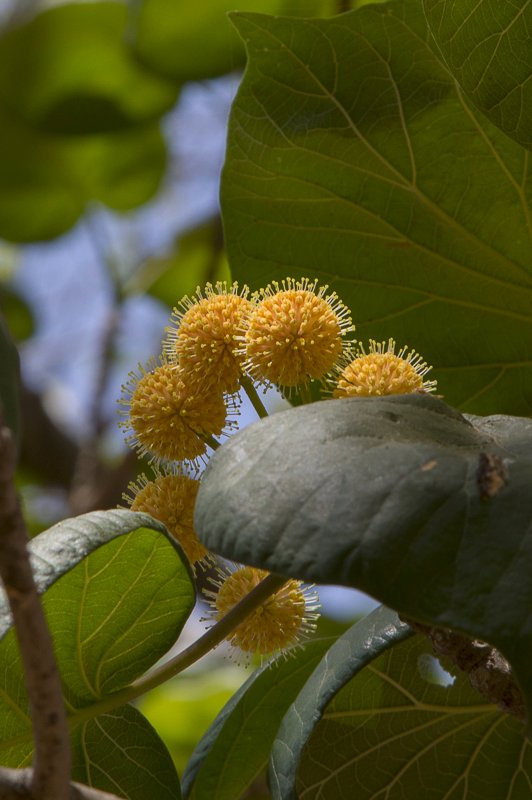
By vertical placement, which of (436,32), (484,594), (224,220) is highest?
(436,32)

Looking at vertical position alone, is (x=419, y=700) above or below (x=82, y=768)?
below

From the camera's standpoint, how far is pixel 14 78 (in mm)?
2631

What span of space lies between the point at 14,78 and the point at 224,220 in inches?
60.4

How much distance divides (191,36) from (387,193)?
1.27 meters

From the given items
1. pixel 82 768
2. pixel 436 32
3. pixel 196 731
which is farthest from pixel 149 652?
pixel 196 731

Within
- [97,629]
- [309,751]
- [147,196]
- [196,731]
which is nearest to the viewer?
[97,629]

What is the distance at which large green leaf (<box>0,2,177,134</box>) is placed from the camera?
8.44ft

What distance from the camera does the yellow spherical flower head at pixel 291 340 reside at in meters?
0.98

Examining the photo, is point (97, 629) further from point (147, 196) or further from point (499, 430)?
point (147, 196)

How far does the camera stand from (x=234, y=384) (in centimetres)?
104

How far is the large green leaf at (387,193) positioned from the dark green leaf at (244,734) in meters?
0.45

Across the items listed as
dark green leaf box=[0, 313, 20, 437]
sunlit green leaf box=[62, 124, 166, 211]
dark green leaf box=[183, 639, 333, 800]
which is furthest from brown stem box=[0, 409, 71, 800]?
sunlit green leaf box=[62, 124, 166, 211]

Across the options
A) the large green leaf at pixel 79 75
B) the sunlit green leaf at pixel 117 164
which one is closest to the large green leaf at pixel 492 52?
the large green leaf at pixel 79 75

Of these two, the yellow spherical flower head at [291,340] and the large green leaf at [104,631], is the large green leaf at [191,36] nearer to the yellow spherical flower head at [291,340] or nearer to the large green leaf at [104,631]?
the yellow spherical flower head at [291,340]
